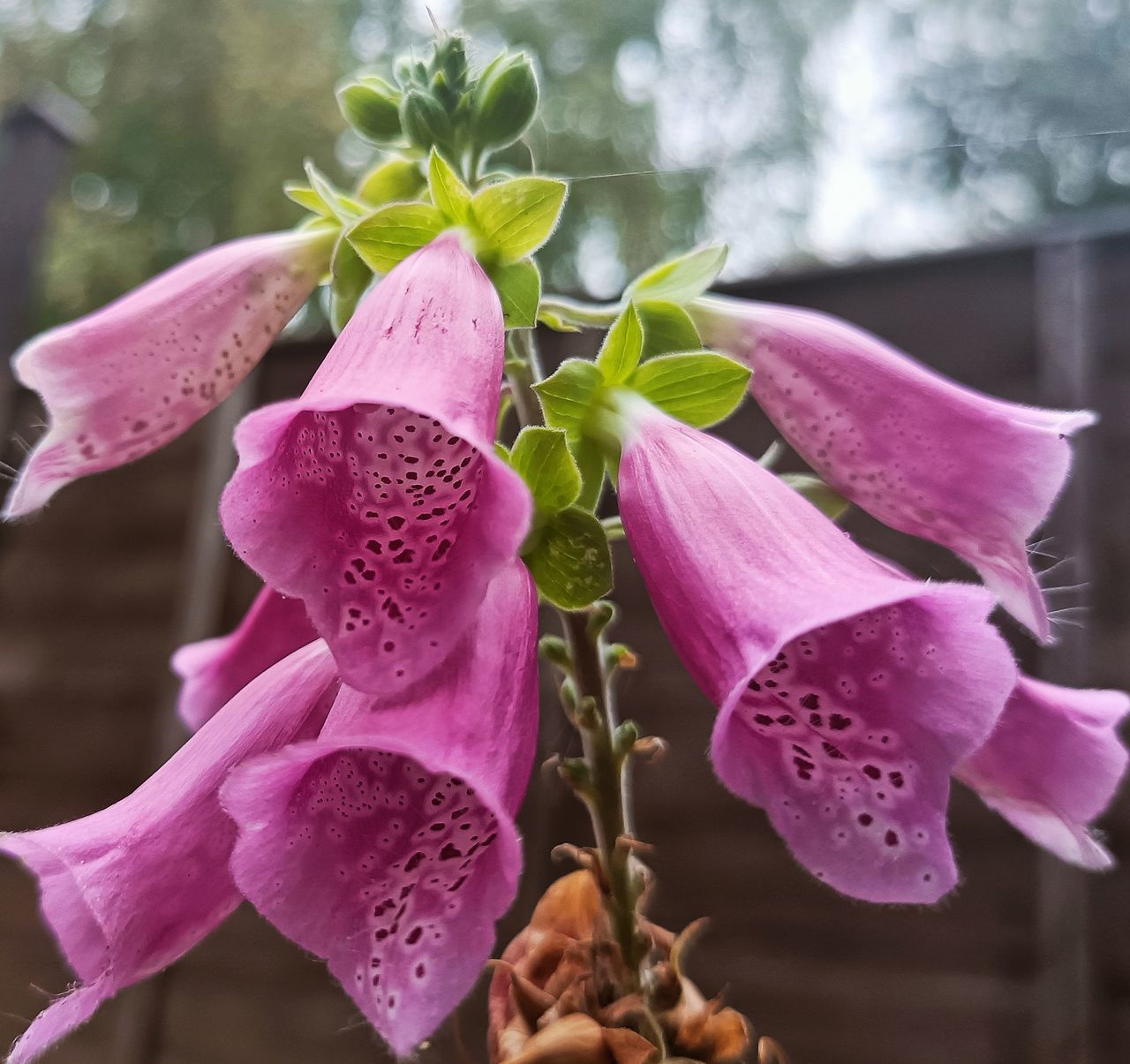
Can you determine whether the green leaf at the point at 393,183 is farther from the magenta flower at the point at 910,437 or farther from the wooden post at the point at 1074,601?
the wooden post at the point at 1074,601

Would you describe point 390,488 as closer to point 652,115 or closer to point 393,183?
point 393,183

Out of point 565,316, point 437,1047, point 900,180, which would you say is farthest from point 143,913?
point 900,180

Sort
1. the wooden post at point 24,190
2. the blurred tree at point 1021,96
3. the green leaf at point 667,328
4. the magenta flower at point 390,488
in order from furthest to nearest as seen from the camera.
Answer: the wooden post at point 24,190 → the blurred tree at point 1021,96 → the green leaf at point 667,328 → the magenta flower at point 390,488

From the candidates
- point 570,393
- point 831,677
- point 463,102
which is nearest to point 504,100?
point 463,102

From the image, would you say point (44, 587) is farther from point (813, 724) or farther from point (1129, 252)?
point (1129, 252)

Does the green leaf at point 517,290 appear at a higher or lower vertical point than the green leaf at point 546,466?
higher

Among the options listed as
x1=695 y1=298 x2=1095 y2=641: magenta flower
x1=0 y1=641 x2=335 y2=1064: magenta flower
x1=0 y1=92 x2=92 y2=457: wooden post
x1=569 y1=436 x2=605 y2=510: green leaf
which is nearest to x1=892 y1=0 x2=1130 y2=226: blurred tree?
x1=695 y1=298 x2=1095 y2=641: magenta flower

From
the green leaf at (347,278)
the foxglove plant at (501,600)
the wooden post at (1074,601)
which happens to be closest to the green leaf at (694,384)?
the foxglove plant at (501,600)

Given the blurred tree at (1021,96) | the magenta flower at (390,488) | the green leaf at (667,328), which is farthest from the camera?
the blurred tree at (1021,96)
